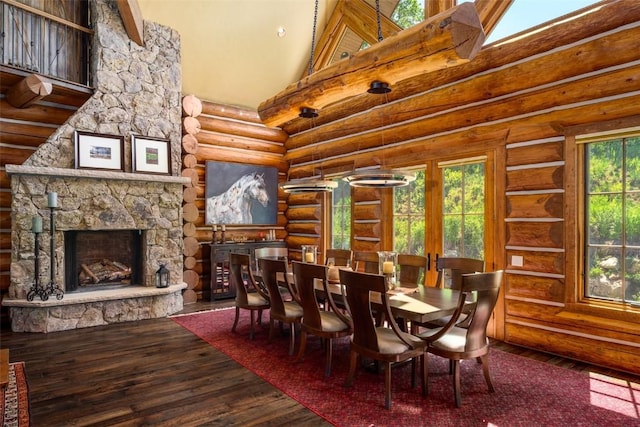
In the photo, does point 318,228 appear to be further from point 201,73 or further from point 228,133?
point 201,73

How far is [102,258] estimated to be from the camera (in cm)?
590

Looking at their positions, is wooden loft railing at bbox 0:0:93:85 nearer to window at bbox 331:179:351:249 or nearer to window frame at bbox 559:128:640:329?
window at bbox 331:179:351:249

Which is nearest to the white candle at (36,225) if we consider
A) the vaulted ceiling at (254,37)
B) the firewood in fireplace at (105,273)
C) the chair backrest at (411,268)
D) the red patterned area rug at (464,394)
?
the firewood in fireplace at (105,273)

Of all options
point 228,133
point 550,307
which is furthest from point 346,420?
point 228,133

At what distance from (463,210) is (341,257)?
5.69 ft

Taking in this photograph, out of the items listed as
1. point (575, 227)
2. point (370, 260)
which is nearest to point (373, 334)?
point (370, 260)

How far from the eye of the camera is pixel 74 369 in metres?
3.77

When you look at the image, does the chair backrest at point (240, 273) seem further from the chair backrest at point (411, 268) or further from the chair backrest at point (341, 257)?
the chair backrest at point (411, 268)

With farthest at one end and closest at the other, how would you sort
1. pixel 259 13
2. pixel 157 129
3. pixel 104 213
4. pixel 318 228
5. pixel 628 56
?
1. pixel 318 228
2. pixel 259 13
3. pixel 157 129
4. pixel 104 213
5. pixel 628 56

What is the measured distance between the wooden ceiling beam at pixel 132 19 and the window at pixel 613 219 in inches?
234

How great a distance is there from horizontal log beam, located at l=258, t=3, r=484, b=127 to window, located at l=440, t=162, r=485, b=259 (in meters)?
2.04

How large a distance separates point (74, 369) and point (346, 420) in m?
2.75

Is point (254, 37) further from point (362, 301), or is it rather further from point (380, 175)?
point (362, 301)

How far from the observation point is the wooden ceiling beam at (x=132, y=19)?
5.36m
